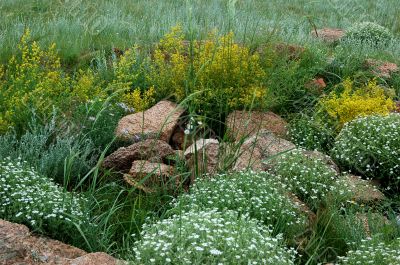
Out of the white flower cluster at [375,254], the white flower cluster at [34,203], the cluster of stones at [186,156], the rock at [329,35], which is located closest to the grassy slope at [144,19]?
the rock at [329,35]

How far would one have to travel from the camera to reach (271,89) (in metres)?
6.62

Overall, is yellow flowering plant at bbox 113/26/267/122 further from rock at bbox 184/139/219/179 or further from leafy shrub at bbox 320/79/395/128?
rock at bbox 184/139/219/179

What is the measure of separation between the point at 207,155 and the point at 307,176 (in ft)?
2.50

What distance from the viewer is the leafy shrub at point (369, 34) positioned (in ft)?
35.3

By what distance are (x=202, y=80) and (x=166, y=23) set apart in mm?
3593

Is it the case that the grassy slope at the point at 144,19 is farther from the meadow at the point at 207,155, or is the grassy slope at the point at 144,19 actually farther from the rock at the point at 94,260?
the rock at the point at 94,260

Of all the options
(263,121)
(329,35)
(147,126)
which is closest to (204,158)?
(147,126)

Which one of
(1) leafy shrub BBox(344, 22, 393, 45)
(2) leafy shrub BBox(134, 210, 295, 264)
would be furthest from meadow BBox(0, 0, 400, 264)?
(1) leafy shrub BBox(344, 22, 393, 45)

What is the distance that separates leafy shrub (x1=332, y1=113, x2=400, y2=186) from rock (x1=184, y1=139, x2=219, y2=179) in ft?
3.71

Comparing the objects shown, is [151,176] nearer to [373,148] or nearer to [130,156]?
[130,156]

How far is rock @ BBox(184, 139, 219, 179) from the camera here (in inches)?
202

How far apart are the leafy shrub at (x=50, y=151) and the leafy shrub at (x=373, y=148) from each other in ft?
6.78

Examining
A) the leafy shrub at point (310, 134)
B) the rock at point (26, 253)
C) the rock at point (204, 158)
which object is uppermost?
the rock at point (26, 253)

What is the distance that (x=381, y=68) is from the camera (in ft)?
26.6
